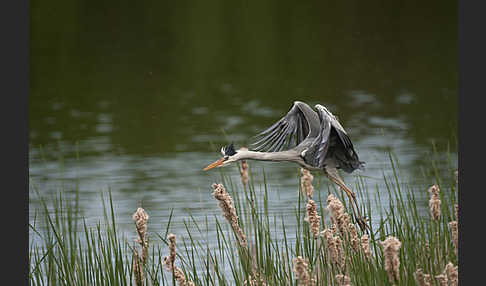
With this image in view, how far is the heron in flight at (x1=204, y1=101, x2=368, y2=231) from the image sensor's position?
2963mm

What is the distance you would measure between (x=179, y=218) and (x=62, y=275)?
2352 millimetres

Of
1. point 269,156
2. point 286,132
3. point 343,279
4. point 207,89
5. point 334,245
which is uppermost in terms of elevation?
point 207,89

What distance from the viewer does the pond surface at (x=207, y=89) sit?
7062 mm

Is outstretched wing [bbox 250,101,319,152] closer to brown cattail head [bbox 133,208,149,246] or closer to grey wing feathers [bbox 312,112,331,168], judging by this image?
grey wing feathers [bbox 312,112,331,168]

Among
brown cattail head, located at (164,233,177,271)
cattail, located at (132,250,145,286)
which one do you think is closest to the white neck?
brown cattail head, located at (164,233,177,271)

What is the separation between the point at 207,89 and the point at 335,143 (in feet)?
23.1

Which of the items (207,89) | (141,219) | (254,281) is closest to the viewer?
(141,219)

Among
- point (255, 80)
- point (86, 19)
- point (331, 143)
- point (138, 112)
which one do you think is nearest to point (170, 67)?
point (255, 80)

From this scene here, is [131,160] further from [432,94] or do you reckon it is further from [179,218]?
[432,94]

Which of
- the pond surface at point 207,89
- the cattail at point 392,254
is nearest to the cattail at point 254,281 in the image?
the cattail at point 392,254

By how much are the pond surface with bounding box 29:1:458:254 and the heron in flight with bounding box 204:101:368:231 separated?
187 cm

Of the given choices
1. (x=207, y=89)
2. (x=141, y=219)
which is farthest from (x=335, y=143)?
(x=207, y=89)

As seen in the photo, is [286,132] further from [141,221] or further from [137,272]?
[137,272]

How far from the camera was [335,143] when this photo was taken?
3041 millimetres
